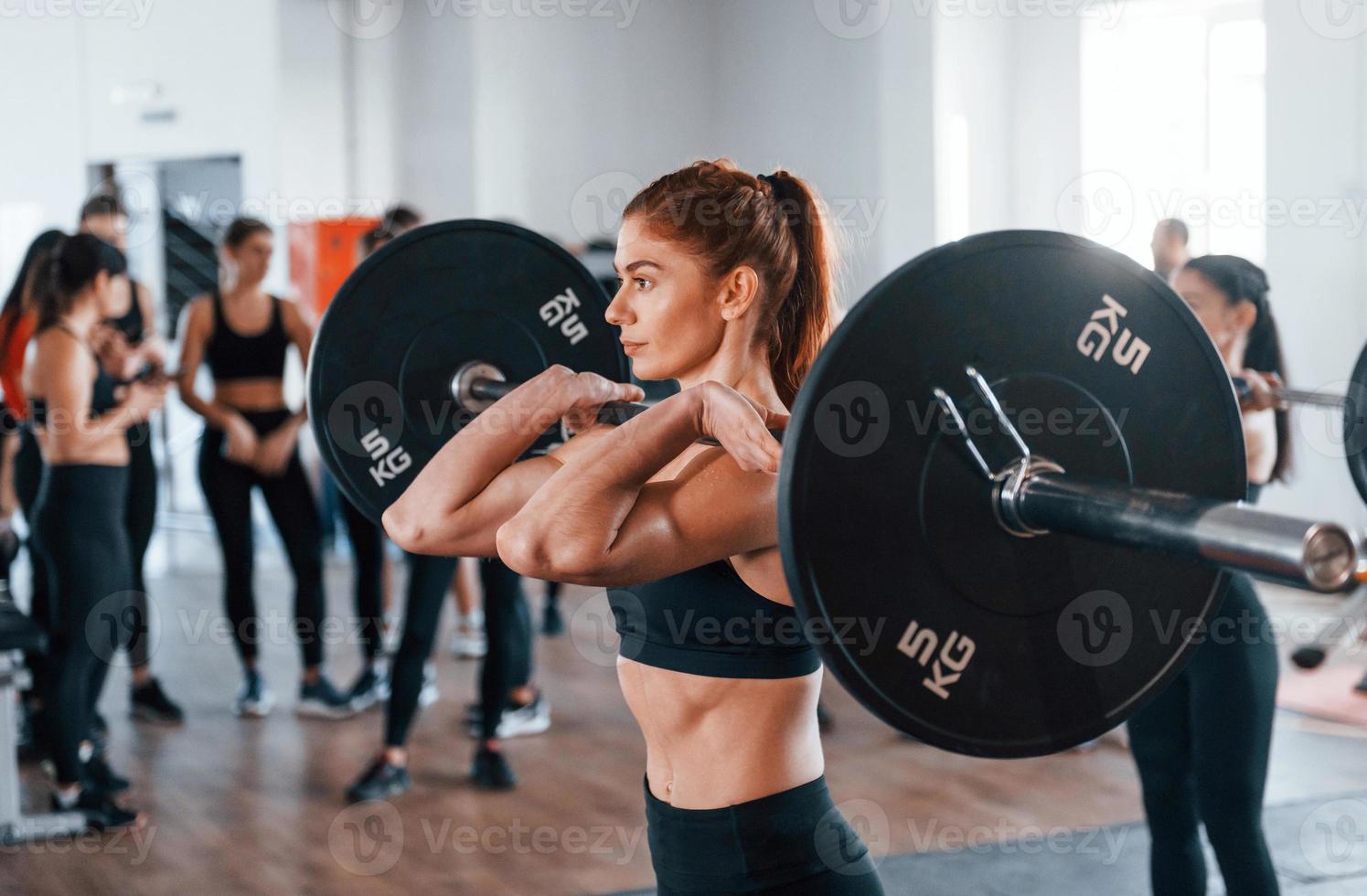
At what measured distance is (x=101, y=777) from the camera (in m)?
3.36

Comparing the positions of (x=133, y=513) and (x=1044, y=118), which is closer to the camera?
(x=133, y=513)

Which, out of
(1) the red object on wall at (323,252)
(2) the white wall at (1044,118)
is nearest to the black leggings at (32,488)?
(1) the red object on wall at (323,252)

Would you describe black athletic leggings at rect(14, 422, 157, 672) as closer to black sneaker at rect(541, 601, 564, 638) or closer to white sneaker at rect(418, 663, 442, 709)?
white sneaker at rect(418, 663, 442, 709)

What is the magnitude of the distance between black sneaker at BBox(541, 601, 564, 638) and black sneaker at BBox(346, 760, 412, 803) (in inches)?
76.6

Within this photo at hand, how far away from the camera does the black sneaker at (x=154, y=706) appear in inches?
163

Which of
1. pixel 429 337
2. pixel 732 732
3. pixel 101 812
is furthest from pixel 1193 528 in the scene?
pixel 101 812

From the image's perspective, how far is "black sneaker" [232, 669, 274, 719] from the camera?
4184 millimetres

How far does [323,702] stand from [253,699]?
0.23m

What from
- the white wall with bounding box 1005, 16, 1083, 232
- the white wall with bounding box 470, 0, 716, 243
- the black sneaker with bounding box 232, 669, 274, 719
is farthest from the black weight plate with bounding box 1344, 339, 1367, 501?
the white wall with bounding box 470, 0, 716, 243

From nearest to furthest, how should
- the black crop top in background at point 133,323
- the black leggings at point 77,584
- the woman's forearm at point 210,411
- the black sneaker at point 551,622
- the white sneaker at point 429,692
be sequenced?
the black leggings at point 77,584, the black crop top in background at point 133,323, the woman's forearm at point 210,411, the white sneaker at point 429,692, the black sneaker at point 551,622

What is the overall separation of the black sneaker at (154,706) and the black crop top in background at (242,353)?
3.20ft

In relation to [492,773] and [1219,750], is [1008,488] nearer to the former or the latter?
[1219,750]

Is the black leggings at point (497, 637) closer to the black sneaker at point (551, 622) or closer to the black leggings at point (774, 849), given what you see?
the black sneaker at point (551, 622)

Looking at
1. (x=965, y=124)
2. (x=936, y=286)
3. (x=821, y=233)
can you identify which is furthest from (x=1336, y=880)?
(x=965, y=124)
